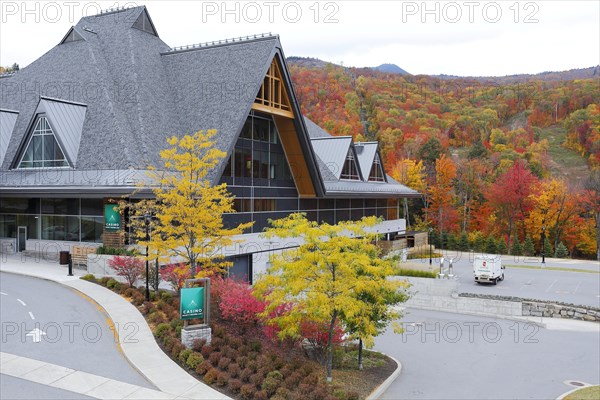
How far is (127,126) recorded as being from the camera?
→ 106 ft

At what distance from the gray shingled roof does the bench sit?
15.3 ft

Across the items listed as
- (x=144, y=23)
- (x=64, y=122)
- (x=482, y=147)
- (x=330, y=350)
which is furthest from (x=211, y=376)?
(x=482, y=147)

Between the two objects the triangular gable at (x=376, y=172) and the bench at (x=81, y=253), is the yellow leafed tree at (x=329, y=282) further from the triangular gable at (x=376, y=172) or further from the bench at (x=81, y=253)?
the triangular gable at (x=376, y=172)

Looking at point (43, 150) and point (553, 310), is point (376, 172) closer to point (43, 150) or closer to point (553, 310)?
point (553, 310)

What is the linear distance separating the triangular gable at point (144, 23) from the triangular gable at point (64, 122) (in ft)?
34.2

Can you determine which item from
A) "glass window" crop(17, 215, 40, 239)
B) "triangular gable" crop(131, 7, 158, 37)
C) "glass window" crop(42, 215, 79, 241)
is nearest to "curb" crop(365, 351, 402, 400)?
"glass window" crop(42, 215, 79, 241)

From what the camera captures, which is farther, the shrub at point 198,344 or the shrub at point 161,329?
the shrub at point 161,329

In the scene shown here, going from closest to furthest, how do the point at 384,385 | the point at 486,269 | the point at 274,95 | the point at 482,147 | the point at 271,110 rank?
1. the point at 384,385
2. the point at 271,110
3. the point at 274,95
4. the point at 486,269
5. the point at 482,147

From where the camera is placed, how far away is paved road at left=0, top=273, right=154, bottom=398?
49.1ft

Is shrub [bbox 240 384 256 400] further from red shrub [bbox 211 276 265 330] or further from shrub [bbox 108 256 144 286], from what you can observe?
shrub [bbox 108 256 144 286]

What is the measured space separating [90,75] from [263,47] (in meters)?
12.1

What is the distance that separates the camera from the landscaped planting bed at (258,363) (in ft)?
47.7

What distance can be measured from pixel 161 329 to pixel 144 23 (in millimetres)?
30635

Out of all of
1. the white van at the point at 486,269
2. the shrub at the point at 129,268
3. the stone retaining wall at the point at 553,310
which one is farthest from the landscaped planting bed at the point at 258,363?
the white van at the point at 486,269
